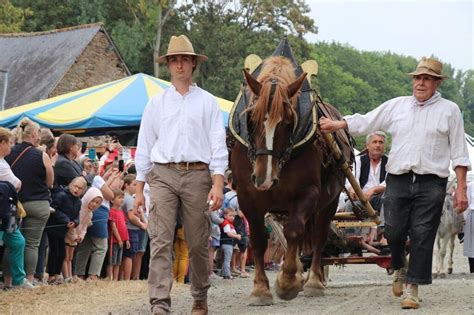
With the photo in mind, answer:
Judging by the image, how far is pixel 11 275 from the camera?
1198cm

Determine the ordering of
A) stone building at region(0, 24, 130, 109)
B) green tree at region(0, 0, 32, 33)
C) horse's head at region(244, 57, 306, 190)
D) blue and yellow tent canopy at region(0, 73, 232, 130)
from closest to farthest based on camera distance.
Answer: horse's head at region(244, 57, 306, 190) < blue and yellow tent canopy at region(0, 73, 232, 130) < stone building at region(0, 24, 130, 109) < green tree at region(0, 0, 32, 33)

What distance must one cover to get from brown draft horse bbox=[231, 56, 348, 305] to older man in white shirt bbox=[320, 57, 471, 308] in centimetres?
48

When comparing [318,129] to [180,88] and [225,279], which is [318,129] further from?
[225,279]

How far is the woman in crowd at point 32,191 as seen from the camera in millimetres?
12250

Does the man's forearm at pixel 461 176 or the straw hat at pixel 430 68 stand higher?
the straw hat at pixel 430 68

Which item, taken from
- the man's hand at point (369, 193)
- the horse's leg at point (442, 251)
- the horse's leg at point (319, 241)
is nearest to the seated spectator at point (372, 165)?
the man's hand at point (369, 193)

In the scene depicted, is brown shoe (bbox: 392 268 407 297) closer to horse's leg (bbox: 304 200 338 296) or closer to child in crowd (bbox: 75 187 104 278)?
horse's leg (bbox: 304 200 338 296)

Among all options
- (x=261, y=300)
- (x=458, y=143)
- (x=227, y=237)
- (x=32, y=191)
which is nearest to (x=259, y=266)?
(x=261, y=300)

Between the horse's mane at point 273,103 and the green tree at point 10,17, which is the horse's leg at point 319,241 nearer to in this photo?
the horse's mane at point 273,103

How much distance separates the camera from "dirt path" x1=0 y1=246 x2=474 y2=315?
9.72m

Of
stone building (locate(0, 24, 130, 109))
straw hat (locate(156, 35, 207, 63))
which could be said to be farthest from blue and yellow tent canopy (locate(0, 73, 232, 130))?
stone building (locate(0, 24, 130, 109))

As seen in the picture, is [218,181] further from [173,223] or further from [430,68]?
[430,68]

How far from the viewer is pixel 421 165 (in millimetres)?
9789

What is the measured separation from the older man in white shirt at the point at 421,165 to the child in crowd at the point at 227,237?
772 centimetres
